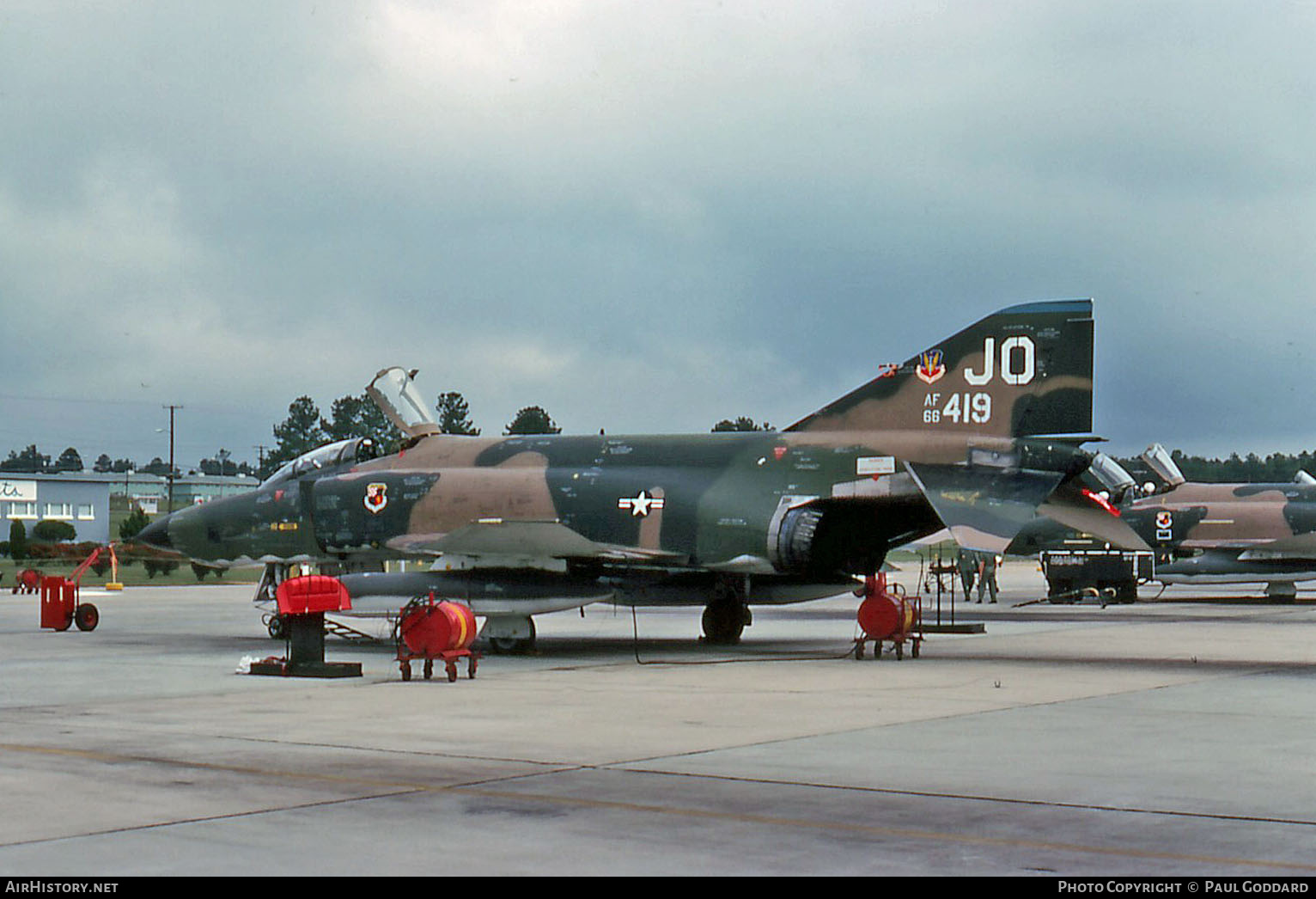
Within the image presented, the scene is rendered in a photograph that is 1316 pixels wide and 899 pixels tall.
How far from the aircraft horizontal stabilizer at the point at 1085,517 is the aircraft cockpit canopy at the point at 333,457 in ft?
32.0

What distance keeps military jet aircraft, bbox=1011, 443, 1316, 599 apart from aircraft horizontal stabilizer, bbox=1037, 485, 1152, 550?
54.2ft

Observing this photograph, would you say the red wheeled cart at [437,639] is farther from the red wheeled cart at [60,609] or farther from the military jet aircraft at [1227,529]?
the military jet aircraft at [1227,529]

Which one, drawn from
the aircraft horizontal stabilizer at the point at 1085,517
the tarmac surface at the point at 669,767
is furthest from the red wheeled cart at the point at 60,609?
the aircraft horizontal stabilizer at the point at 1085,517

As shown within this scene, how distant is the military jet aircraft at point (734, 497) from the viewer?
57.6 ft

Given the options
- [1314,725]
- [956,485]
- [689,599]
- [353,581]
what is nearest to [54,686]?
[353,581]

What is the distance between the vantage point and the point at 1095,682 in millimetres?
15141

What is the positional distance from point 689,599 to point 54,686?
8676 millimetres

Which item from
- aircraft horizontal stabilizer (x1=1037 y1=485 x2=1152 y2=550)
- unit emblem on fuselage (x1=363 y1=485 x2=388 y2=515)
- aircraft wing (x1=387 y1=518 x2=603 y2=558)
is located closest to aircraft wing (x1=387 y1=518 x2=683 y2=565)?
aircraft wing (x1=387 y1=518 x2=603 y2=558)

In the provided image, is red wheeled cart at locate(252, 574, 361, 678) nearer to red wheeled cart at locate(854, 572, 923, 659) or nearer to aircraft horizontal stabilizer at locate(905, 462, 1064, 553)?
red wheeled cart at locate(854, 572, 923, 659)

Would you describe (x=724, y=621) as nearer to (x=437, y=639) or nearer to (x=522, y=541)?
(x=522, y=541)

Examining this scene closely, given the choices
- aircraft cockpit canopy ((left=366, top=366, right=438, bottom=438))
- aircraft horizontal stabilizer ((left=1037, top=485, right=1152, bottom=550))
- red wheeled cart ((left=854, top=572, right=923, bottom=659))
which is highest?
aircraft cockpit canopy ((left=366, top=366, right=438, bottom=438))

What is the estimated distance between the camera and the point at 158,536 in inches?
898

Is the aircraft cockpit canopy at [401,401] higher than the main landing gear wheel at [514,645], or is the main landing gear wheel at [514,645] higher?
the aircraft cockpit canopy at [401,401]

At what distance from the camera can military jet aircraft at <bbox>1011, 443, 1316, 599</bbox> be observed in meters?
34.9
